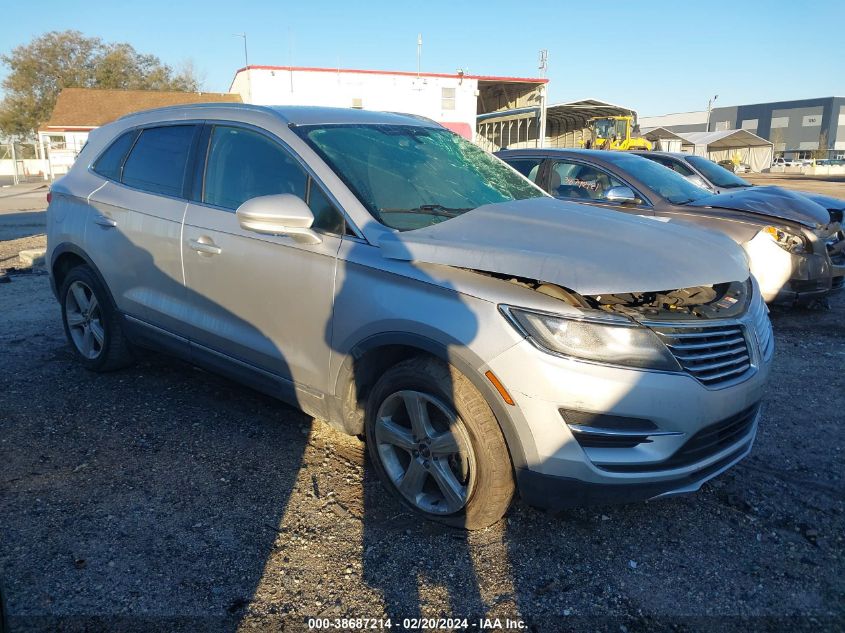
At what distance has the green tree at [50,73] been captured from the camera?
2077 inches

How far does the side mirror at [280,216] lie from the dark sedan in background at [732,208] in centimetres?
415

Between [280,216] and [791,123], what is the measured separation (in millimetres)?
115761

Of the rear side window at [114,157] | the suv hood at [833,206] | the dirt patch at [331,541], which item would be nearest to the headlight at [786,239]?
the suv hood at [833,206]

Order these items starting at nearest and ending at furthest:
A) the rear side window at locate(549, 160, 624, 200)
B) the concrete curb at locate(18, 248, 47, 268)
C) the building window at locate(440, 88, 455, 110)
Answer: the rear side window at locate(549, 160, 624, 200) → the concrete curb at locate(18, 248, 47, 268) → the building window at locate(440, 88, 455, 110)

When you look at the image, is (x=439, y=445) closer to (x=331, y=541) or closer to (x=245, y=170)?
(x=331, y=541)

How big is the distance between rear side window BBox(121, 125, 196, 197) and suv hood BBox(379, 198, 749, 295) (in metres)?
1.75

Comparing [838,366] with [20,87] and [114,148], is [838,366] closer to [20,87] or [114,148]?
[114,148]

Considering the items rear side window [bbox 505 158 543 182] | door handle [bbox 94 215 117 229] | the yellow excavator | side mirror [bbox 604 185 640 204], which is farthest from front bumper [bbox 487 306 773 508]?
the yellow excavator

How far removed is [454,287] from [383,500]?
1.19 m

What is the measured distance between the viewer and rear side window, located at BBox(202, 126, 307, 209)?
3.31m

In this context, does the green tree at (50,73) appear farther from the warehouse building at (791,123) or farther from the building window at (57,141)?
the warehouse building at (791,123)

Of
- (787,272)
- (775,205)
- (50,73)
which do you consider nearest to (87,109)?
(50,73)

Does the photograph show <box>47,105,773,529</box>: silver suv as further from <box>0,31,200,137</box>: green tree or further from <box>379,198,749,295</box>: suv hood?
<box>0,31,200,137</box>: green tree

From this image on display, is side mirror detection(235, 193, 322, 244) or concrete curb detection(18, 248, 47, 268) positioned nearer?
side mirror detection(235, 193, 322, 244)
